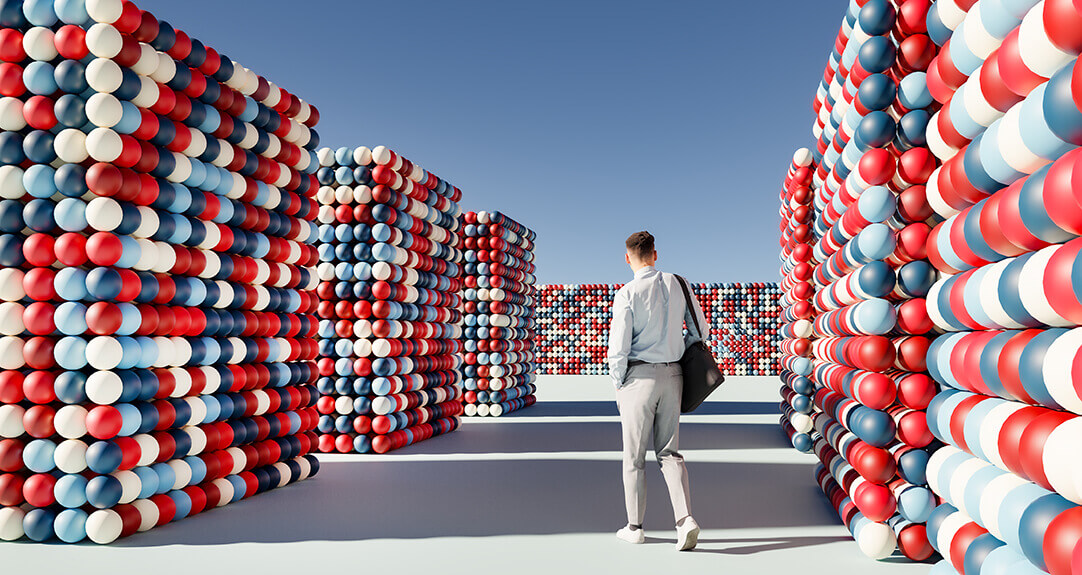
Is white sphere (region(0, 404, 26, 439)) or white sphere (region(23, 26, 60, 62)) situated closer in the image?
white sphere (region(0, 404, 26, 439))

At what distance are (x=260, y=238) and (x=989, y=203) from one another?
14.3ft

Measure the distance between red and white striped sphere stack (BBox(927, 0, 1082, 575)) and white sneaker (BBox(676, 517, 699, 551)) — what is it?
1.06 m

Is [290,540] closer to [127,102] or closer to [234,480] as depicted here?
[234,480]

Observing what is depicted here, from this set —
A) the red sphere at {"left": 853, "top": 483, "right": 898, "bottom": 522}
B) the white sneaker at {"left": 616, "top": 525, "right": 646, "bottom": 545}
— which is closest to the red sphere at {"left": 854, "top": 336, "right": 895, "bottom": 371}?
the red sphere at {"left": 853, "top": 483, "right": 898, "bottom": 522}

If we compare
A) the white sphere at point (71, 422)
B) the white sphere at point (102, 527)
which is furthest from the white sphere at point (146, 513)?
the white sphere at point (71, 422)

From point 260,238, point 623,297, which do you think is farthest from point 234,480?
point 623,297

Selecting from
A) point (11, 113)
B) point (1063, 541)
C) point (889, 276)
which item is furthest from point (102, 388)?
point (1063, 541)

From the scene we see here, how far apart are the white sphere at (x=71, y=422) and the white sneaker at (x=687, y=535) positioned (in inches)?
118

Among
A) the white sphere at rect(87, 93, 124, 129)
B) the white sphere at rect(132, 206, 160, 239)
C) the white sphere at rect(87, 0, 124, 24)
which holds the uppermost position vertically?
the white sphere at rect(87, 0, 124, 24)

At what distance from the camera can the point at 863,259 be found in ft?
12.6

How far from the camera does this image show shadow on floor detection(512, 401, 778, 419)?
426 inches

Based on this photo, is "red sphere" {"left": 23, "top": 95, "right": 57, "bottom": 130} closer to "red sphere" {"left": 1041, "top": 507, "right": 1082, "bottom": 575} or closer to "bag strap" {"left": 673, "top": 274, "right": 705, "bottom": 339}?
"bag strap" {"left": 673, "top": 274, "right": 705, "bottom": 339}

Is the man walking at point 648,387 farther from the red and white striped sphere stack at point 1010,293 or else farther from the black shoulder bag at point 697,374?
the red and white striped sphere stack at point 1010,293

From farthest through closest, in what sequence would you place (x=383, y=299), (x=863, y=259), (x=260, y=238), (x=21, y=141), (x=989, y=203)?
(x=383, y=299) → (x=260, y=238) → (x=21, y=141) → (x=863, y=259) → (x=989, y=203)
